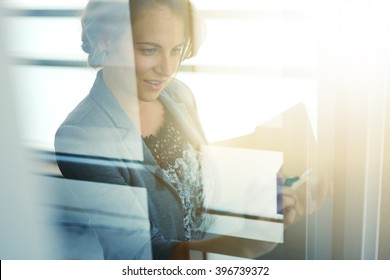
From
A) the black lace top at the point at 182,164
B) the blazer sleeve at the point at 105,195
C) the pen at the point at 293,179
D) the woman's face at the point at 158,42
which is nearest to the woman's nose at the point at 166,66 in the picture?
the woman's face at the point at 158,42

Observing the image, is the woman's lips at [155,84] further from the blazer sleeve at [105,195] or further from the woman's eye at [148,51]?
the blazer sleeve at [105,195]

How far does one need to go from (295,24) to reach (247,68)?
14 centimetres

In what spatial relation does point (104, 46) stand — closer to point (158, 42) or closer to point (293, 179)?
point (158, 42)

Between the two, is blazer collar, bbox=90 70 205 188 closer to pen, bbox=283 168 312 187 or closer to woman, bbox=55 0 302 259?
woman, bbox=55 0 302 259

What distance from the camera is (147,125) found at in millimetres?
1261

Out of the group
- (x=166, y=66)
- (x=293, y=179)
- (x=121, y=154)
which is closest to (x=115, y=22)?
(x=166, y=66)

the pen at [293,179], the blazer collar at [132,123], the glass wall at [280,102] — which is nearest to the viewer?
the glass wall at [280,102]

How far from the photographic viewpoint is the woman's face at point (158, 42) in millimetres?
1182

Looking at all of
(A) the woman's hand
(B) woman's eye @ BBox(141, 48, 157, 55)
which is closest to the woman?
(B) woman's eye @ BBox(141, 48, 157, 55)

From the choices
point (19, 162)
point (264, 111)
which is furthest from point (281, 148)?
point (19, 162)

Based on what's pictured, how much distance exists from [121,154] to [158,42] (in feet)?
0.99

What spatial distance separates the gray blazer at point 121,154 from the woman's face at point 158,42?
54mm

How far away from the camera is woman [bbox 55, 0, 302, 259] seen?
1199mm

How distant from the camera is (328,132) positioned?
1066mm
